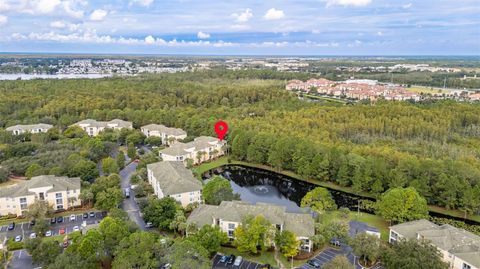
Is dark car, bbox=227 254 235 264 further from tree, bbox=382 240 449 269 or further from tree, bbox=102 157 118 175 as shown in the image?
tree, bbox=102 157 118 175

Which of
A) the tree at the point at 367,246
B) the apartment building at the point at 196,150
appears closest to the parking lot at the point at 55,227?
the apartment building at the point at 196,150

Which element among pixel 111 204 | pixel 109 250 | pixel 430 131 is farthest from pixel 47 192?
pixel 430 131

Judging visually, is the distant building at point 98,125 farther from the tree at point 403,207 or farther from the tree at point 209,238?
the tree at point 403,207

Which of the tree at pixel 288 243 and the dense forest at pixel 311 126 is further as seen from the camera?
the dense forest at pixel 311 126

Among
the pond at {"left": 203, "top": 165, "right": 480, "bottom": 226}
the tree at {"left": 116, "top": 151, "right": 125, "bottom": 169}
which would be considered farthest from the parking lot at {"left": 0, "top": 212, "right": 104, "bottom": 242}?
the pond at {"left": 203, "top": 165, "right": 480, "bottom": 226}

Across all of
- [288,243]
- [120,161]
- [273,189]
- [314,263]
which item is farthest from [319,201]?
[120,161]

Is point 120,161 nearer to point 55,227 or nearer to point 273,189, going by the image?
point 55,227

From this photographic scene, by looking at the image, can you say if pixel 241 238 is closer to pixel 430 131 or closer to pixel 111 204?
pixel 111 204
